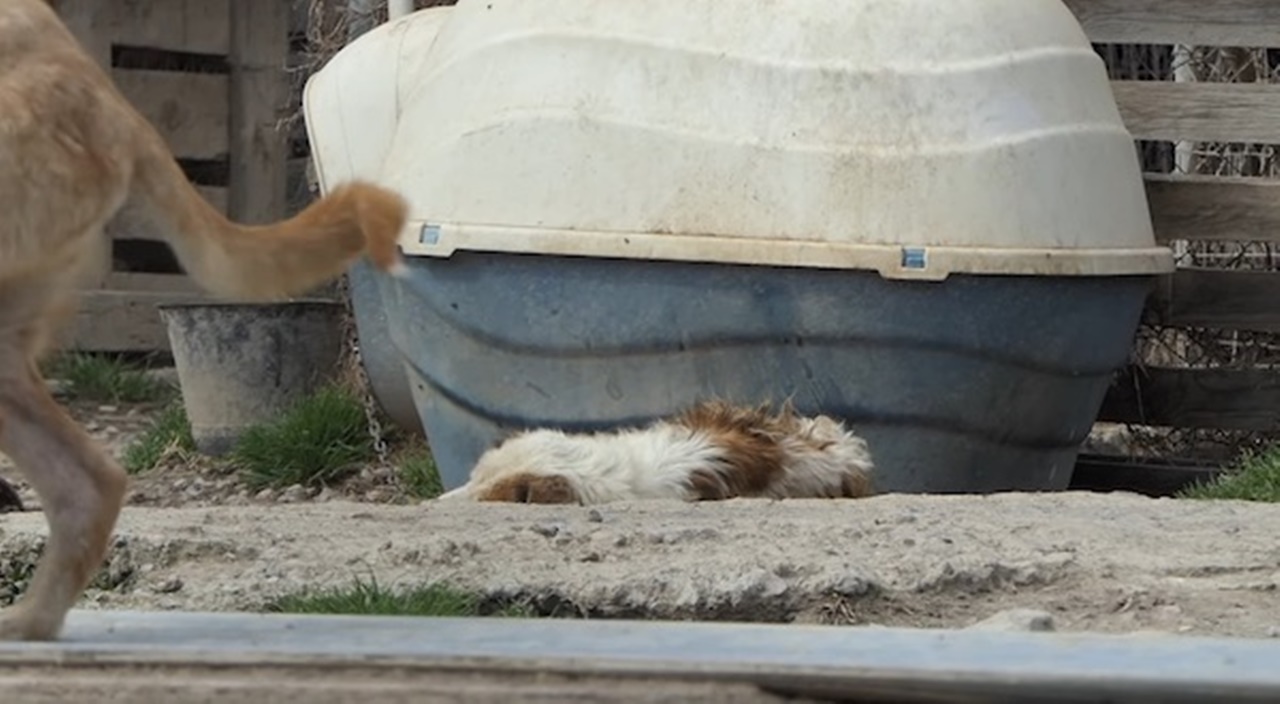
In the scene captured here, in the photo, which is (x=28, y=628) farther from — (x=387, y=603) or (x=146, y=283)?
(x=146, y=283)

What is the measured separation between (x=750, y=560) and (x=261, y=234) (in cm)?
139

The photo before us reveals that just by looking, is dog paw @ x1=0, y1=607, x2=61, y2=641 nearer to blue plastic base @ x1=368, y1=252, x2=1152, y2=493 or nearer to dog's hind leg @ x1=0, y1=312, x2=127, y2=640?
dog's hind leg @ x1=0, y1=312, x2=127, y2=640

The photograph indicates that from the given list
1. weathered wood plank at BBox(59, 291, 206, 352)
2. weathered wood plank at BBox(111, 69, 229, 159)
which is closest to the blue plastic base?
weathered wood plank at BBox(59, 291, 206, 352)

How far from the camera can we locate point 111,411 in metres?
9.77

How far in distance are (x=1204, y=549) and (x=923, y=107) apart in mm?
1697

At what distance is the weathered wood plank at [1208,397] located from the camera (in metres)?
7.32

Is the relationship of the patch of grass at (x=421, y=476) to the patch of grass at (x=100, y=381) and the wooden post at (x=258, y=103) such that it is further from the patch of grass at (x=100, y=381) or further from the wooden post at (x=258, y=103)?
the wooden post at (x=258, y=103)

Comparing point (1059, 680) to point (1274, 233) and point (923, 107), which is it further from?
point (1274, 233)

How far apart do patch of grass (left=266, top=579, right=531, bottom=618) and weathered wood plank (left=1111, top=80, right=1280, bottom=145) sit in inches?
144

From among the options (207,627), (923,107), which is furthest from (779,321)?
(207,627)

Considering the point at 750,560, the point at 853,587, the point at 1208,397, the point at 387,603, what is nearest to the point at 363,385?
the point at 1208,397

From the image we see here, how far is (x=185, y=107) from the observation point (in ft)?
36.0

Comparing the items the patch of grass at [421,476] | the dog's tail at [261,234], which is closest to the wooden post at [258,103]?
the patch of grass at [421,476]

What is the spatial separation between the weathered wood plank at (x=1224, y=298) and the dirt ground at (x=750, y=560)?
2.12 meters
